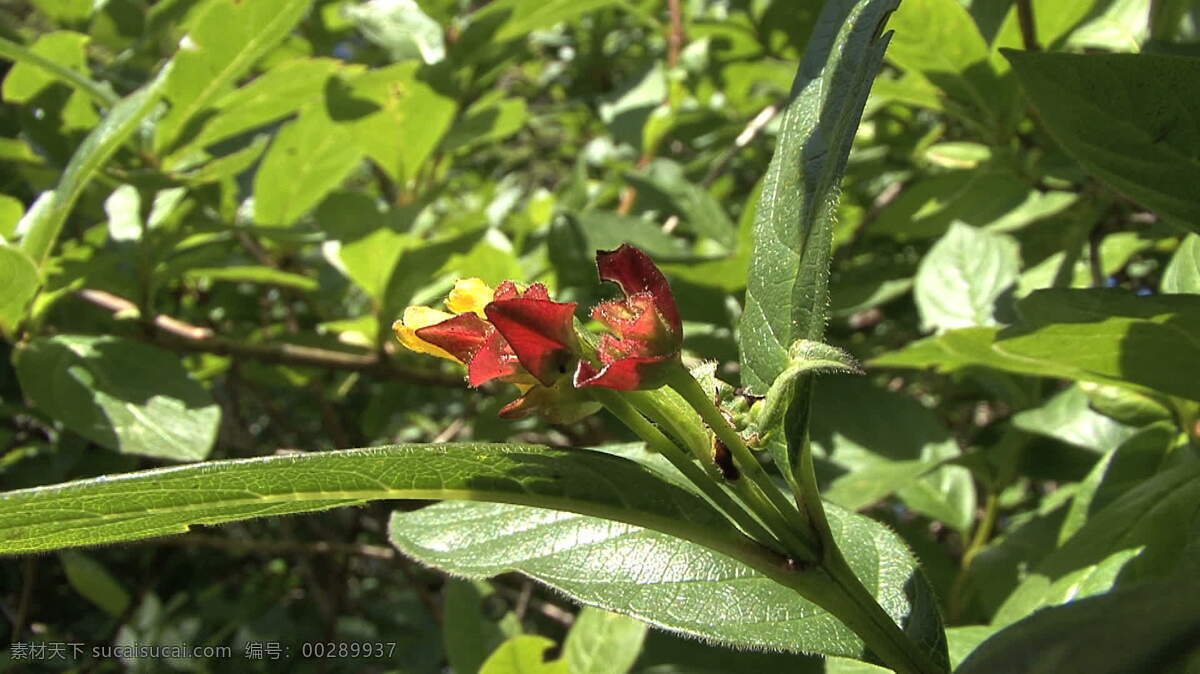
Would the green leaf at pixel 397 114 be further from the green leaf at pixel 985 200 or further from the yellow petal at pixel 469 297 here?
the yellow petal at pixel 469 297

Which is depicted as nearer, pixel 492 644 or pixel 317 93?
pixel 492 644

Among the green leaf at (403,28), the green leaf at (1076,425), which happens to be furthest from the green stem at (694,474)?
the green leaf at (403,28)

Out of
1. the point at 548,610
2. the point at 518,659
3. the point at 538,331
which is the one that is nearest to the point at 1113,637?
the point at 538,331

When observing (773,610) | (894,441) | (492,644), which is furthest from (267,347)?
(773,610)

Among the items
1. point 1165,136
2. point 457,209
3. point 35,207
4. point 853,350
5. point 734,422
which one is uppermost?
point 1165,136

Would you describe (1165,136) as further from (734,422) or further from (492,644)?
(492,644)

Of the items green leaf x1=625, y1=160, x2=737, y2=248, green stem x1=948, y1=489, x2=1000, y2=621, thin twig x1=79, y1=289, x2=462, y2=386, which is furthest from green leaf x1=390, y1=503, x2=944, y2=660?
green leaf x1=625, y1=160, x2=737, y2=248
